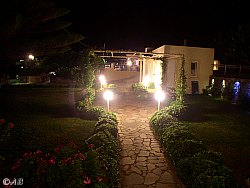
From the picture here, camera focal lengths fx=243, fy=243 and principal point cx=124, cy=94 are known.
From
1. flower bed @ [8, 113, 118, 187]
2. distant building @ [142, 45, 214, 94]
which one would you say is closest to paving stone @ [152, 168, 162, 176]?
flower bed @ [8, 113, 118, 187]

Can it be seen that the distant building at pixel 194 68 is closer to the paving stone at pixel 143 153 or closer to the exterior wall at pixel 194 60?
the exterior wall at pixel 194 60

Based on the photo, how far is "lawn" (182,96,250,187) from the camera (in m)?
6.35

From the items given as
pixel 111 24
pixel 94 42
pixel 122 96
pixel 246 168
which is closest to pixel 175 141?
pixel 246 168

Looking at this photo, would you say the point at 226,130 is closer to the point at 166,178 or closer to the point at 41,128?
the point at 166,178

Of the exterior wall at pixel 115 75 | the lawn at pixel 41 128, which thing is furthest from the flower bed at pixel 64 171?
the exterior wall at pixel 115 75

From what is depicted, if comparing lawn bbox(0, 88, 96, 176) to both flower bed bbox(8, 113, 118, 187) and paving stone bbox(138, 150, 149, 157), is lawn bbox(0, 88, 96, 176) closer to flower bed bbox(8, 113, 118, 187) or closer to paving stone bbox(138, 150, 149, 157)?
paving stone bbox(138, 150, 149, 157)

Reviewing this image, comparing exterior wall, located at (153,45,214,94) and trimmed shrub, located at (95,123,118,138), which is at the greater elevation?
exterior wall, located at (153,45,214,94)

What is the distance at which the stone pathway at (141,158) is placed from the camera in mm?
5250

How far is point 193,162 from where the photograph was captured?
209 inches

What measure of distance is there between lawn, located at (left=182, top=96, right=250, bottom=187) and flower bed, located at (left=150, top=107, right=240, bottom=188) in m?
0.72

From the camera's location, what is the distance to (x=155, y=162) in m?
6.23

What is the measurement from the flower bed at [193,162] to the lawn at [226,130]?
72cm

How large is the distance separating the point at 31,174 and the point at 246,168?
193 inches

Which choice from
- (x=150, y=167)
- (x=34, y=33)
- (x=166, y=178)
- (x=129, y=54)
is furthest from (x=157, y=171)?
(x=129, y=54)
